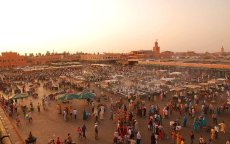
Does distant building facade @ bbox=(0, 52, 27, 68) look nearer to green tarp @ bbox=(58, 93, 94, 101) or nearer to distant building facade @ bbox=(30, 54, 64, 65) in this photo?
distant building facade @ bbox=(30, 54, 64, 65)

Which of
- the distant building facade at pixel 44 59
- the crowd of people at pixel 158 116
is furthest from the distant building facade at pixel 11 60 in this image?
the crowd of people at pixel 158 116

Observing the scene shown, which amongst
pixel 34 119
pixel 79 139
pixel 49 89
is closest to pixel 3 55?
pixel 49 89

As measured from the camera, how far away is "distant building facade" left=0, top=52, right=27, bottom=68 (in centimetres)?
8394

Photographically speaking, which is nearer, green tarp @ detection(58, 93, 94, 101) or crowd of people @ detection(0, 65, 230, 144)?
crowd of people @ detection(0, 65, 230, 144)

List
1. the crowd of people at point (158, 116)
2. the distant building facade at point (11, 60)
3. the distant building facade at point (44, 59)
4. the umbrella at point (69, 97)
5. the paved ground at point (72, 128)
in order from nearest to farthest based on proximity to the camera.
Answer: the crowd of people at point (158, 116)
the paved ground at point (72, 128)
the umbrella at point (69, 97)
the distant building facade at point (11, 60)
the distant building facade at point (44, 59)

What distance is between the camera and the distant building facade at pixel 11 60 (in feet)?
275

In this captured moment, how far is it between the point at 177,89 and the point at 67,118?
13.0m

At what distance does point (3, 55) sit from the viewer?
8469 centimetres

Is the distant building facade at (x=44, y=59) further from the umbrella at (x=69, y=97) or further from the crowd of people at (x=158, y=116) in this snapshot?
the umbrella at (x=69, y=97)

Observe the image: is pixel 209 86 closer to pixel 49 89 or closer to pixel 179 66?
pixel 179 66

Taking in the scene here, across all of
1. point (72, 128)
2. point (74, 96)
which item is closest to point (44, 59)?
point (74, 96)

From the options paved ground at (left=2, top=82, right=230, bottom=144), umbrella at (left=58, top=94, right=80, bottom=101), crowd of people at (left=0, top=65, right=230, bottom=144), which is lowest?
paved ground at (left=2, top=82, right=230, bottom=144)

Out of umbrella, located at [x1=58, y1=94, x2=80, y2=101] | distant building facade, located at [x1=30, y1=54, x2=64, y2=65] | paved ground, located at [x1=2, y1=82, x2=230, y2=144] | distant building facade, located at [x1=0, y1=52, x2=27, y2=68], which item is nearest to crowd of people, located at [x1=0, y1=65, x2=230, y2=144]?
paved ground, located at [x1=2, y1=82, x2=230, y2=144]

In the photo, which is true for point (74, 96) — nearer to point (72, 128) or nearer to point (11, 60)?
point (72, 128)
